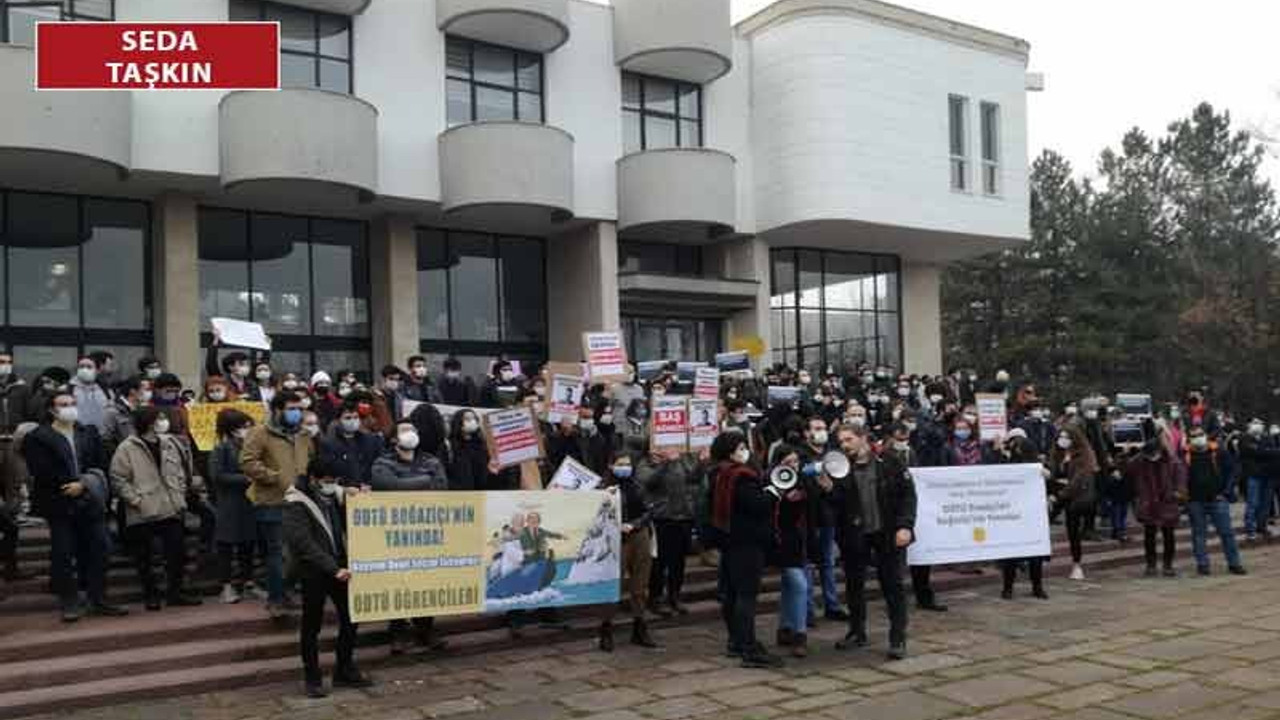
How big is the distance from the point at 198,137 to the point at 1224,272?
42086 millimetres

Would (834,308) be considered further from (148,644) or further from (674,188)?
(148,644)

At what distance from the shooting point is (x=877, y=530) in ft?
33.8

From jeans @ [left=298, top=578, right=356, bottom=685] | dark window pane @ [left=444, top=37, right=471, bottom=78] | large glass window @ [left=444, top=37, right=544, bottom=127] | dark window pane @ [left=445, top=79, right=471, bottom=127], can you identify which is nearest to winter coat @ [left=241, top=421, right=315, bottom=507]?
jeans @ [left=298, top=578, right=356, bottom=685]

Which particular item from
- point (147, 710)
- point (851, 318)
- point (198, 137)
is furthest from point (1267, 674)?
Result: point (851, 318)

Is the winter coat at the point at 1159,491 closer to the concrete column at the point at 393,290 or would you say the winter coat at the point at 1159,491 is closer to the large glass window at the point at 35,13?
the concrete column at the point at 393,290

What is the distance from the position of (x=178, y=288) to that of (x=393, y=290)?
3.90m

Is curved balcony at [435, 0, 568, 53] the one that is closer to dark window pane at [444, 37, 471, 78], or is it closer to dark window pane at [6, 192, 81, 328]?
dark window pane at [444, 37, 471, 78]

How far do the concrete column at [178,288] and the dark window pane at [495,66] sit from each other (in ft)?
20.0

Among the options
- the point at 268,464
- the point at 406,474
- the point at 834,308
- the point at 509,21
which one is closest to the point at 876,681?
the point at 406,474

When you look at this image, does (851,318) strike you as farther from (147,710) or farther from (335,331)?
(147,710)

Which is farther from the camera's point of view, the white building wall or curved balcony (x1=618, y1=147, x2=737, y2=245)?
the white building wall

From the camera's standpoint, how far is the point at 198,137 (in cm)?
1798

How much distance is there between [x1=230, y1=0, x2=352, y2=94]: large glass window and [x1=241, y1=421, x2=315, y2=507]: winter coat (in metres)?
10.6

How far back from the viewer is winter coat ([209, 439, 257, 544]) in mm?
10273
